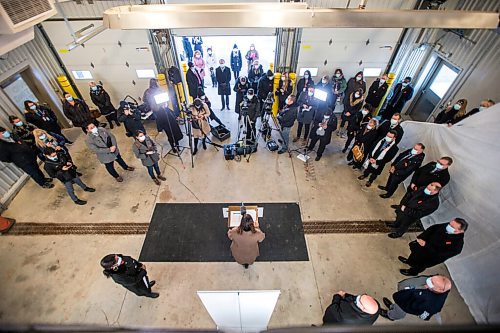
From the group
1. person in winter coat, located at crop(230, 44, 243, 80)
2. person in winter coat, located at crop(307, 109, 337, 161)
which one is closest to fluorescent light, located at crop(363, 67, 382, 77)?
person in winter coat, located at crop(307, 109, 337, 161)

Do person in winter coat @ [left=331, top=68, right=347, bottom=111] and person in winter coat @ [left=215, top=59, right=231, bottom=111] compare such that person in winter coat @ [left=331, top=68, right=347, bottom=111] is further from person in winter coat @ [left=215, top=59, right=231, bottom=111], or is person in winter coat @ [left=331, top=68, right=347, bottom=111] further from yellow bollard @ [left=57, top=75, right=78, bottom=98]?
yellow bollard @ [left=57, top=75, right=78, bottom=98]

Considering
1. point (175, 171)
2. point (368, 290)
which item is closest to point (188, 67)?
point (175, 171)

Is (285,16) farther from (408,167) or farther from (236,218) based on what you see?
(408,167)

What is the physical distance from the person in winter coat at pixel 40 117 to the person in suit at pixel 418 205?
25.9 feet

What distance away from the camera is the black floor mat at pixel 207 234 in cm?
429

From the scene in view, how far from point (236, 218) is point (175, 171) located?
261 cm

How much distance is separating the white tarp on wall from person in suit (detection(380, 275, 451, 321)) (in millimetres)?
1204

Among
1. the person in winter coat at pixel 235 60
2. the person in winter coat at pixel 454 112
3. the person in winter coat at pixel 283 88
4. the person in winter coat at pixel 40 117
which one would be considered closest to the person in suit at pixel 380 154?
the person in winter coat at pixel 454 112

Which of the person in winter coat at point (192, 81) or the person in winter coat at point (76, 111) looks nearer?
the person in winter coat at point (76, 111)

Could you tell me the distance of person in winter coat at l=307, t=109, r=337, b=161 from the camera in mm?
5242

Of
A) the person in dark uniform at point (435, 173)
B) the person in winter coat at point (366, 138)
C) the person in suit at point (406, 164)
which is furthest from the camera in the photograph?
the person in winter coat at point (366, 138)

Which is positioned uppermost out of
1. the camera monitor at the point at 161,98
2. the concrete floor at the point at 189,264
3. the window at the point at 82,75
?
the camera monitor at the point at 161,98

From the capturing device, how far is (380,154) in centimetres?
482

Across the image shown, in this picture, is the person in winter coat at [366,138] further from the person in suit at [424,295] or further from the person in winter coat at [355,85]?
A: the person in suit at [424,295]
